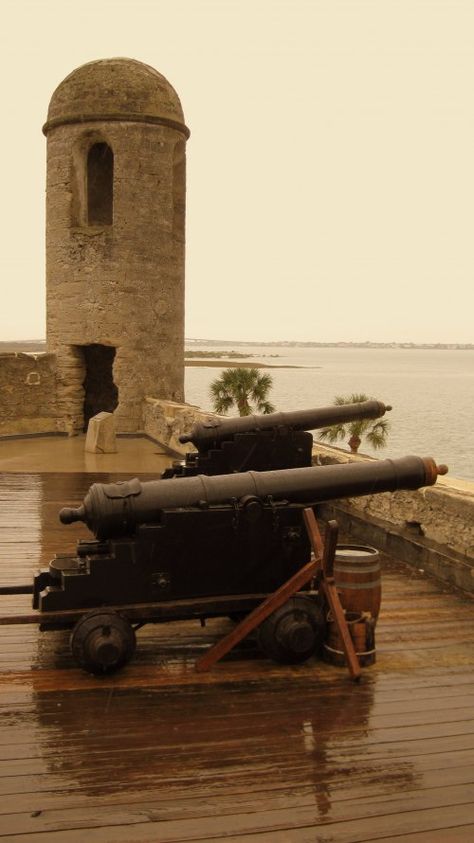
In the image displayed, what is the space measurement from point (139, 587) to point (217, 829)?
151cm

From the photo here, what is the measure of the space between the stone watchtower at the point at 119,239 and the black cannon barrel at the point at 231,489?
10576mm

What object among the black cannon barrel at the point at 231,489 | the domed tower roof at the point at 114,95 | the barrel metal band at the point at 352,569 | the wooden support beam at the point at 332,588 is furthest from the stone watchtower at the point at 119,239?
the wooden support beam at the point at 332,588

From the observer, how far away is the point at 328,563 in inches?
161

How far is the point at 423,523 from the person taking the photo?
5.98 metres

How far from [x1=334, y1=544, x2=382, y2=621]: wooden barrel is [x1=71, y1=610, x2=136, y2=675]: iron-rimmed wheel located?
1.14 metres

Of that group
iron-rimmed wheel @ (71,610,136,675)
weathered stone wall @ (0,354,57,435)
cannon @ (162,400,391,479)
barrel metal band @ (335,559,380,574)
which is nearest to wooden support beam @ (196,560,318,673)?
barrel metal band @ (335,559,380,574)

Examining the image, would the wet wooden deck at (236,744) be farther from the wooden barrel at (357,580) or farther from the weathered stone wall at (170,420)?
the weathered stone wall at (170,420)

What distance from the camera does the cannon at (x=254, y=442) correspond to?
689 centimetres

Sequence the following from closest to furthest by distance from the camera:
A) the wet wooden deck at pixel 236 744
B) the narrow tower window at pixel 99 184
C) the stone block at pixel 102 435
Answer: the wet wooden deck at pixel 236 744
the stone block at pixel 102 435
the narrow tower window at pixel 99 184

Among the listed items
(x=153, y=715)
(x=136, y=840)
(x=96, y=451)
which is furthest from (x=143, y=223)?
(x=136, y=840)

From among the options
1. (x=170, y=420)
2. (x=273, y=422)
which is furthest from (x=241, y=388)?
(x=273, y=422)

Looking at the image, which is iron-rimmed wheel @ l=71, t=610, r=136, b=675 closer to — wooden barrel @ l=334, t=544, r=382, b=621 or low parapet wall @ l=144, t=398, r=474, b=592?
wooden barrel @ l=334, t=544, r=382, b=621

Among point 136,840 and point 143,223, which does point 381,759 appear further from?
point 143,223

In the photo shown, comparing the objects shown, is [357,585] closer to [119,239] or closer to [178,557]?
[178,557]
